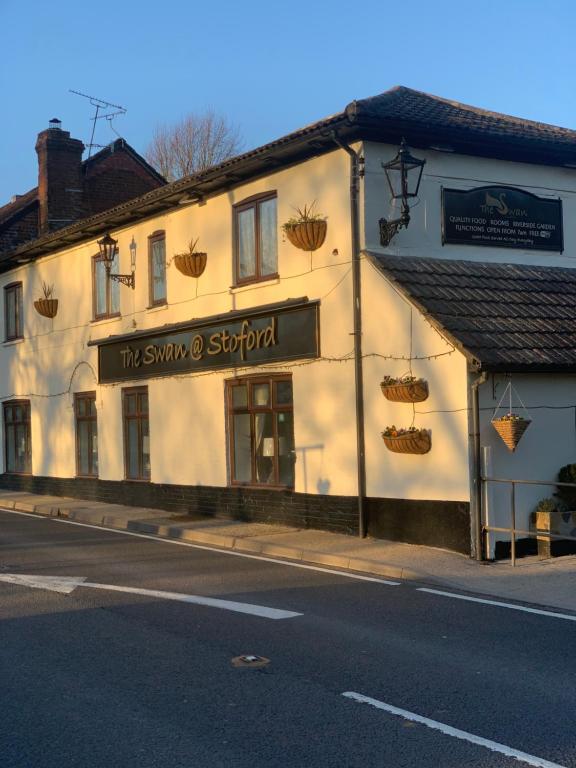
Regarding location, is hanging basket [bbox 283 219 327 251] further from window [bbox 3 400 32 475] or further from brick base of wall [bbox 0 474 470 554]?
window [bbox 3 400 32 475]

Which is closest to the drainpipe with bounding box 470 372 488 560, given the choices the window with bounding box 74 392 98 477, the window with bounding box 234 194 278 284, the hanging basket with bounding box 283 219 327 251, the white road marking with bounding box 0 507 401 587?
the white road marking with bounding box 0 507 401 587

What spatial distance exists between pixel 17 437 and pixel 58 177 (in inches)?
288

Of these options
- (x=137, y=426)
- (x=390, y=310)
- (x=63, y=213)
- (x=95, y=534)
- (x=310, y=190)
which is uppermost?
(x=63, y=213)

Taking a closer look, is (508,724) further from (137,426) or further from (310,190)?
(137,426)

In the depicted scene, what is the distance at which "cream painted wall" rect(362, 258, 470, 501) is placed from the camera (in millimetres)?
12656

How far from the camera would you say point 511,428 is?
12023 mm

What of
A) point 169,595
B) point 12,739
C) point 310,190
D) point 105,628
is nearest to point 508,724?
point 12,739

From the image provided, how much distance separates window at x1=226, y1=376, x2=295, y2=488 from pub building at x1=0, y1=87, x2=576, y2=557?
4 centimetres

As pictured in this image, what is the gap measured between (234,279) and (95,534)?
5.10 m

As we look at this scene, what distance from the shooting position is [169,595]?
→ 10.2 meters

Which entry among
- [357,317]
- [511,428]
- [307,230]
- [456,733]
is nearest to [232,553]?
[357,317]

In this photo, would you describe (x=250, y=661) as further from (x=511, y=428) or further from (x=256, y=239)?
(x=256, y=239)

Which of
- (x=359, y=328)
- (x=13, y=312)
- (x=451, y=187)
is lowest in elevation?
(x=359, y=328)

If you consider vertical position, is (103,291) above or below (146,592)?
above
